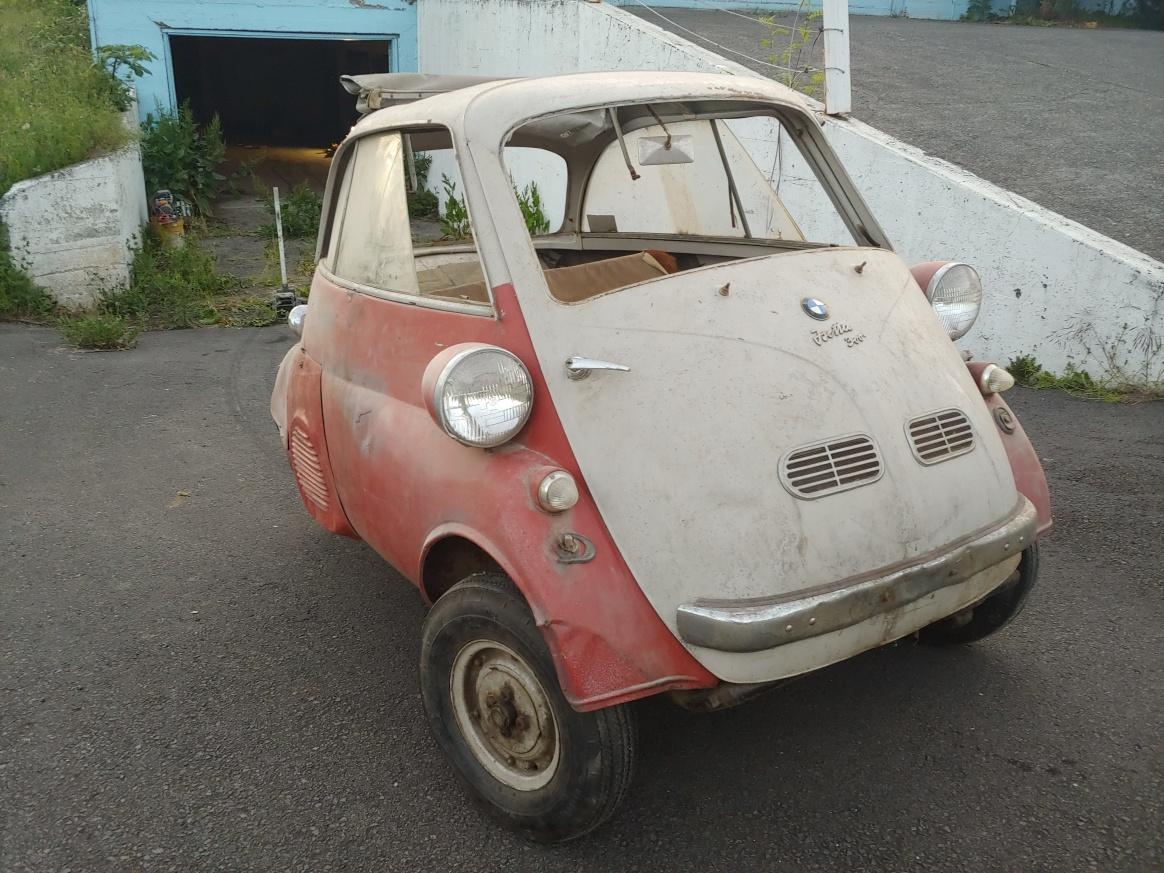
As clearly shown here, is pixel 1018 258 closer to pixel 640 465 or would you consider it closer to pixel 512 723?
pixel 640 465

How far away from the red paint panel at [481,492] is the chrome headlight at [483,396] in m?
0.05

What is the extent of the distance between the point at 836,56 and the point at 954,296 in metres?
4.55

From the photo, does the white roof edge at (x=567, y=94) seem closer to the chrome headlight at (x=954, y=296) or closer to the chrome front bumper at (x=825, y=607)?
the chrome headlight at (x=954, y=296)

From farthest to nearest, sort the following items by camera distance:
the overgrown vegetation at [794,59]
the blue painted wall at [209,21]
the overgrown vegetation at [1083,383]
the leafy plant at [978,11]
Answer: the leafy plant at [978,11] → the blue painted wall at [209,21] → the overgrown vegetation at [794,59] → the overgrown vegetation at [1083,383]

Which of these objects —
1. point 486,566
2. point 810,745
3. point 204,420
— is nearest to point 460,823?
point 486,566

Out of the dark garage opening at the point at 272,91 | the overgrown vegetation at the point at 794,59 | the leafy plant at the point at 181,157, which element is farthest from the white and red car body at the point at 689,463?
the dark garage opening at the point at 272,91

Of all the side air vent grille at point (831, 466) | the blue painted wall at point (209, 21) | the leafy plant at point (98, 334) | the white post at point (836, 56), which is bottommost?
the leafy plant at point (98, 334)

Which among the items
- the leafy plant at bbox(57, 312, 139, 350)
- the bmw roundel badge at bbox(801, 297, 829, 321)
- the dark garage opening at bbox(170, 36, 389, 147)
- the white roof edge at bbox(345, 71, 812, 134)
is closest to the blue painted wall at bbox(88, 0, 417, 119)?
the leafy plant at bbox(57, 312, 139, 350)

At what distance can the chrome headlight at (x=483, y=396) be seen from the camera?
2.37 m

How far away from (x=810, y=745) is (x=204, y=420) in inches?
169

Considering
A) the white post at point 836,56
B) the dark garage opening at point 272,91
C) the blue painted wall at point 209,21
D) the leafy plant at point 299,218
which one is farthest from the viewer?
the dark garage opening at point 272,91

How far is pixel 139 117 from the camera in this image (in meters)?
11.5

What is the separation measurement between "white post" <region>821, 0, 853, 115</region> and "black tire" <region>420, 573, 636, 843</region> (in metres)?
5.84

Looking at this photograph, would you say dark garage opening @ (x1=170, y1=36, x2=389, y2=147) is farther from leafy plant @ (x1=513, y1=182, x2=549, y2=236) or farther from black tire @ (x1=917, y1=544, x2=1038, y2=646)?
black tire @ (x1=917, y1=544, x2=1038, y2=646)
